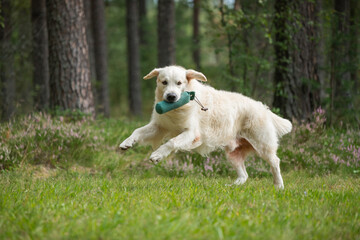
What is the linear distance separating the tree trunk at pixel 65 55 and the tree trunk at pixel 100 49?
644 centimetres

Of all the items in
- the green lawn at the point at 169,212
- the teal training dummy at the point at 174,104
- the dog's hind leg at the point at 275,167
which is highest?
the teal training dummy at the point at 174,104

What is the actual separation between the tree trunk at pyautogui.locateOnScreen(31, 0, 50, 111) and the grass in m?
4.16

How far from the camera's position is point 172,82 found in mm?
5012

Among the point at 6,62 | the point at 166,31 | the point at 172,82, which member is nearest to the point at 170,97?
the point at 172,82

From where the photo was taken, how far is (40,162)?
6.27m

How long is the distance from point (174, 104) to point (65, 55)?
408cm

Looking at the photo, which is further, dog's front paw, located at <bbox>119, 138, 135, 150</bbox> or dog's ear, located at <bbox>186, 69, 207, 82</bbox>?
dog's ear, located at <bbox>186, 69, 207, 82</bbox>

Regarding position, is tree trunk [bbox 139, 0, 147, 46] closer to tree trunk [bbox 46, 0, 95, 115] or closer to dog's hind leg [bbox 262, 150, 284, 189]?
tree trunk [bbox 46, 0, 95, 115]

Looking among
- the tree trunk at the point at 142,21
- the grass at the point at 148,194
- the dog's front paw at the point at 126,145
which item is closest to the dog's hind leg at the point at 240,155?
the grass at the point at 148,194

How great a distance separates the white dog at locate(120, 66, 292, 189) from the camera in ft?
16.5

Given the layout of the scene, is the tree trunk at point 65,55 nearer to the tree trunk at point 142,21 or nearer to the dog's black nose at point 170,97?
the dog's black nose at point 170,97

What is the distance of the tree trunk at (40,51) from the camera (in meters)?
11.2

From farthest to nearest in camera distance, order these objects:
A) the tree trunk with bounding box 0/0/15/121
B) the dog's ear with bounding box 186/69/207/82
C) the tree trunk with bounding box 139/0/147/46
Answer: the tree trunk with bounding box 139/0/147/46 → the tree trunk with bounding box 0/0/15/121 → the dog's ear with bounding box 186/69/207/82

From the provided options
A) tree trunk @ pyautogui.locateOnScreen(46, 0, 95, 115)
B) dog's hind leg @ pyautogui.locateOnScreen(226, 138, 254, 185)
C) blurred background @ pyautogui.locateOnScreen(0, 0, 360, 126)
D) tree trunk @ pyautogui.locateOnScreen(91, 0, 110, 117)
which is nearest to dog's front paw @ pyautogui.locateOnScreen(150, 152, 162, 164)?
dog's hind leg @ pyautogui.locateOnScreen(226, 138, 254, 185)
